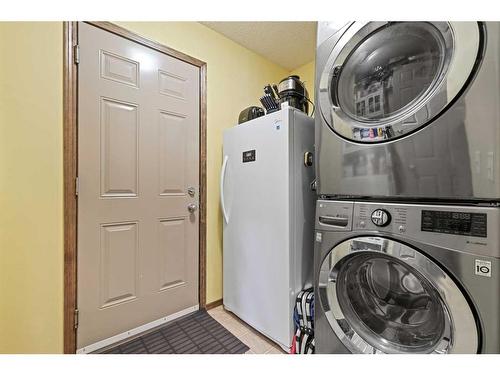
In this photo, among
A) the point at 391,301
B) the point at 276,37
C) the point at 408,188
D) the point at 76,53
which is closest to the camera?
the point at 408,188

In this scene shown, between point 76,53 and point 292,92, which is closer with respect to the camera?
point 76,53

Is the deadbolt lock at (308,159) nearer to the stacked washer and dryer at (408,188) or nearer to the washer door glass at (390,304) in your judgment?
the stacked washer and dryer at (408,188)

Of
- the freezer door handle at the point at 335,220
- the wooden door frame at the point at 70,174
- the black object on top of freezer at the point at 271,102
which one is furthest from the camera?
the black object on top of freezer at the point at 271,102

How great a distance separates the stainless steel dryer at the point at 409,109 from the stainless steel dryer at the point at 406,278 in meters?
0.08

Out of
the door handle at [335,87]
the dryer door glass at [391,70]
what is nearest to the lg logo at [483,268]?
the dryer door glass at [391,70]

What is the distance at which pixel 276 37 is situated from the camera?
1.92 m

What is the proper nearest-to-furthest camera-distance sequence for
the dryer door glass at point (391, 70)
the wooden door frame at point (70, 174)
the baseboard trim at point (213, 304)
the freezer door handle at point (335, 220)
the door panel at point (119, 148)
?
the dryer door glass at point (391, 70), the freezer door handle at point (335, 220), the wooden door frame at point (70, 174), the door panel at point (119, 148), the baseboard trim at point (213, 304)

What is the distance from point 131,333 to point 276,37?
2.52m

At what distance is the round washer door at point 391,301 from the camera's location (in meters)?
0.68

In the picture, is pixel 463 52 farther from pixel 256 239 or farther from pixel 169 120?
pixel 169 120

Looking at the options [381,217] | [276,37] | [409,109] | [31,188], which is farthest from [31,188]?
[276,37]

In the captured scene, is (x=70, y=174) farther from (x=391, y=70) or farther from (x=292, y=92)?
(x=391, y=70)

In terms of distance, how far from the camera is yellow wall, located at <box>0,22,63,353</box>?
3.55ft
